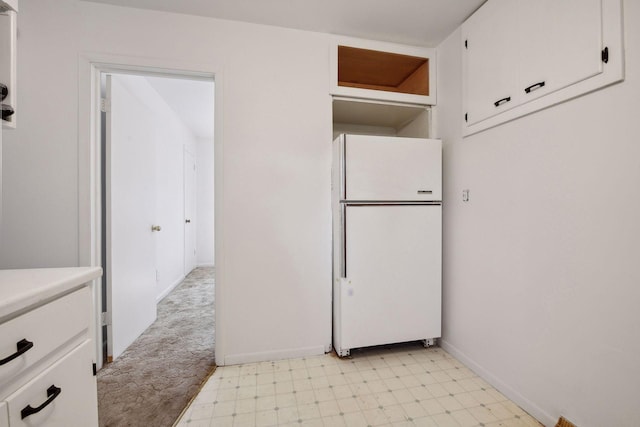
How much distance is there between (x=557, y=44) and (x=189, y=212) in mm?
4878

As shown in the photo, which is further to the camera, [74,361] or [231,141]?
[231,141]

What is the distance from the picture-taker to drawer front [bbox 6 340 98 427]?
67 centimetres

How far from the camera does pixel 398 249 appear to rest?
197 centimetres

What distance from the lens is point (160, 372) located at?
1.79m

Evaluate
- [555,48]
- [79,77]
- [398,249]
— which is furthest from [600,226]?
[79,77]

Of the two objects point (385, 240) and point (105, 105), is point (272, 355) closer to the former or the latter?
point (385, 240)

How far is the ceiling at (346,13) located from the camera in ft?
5.56

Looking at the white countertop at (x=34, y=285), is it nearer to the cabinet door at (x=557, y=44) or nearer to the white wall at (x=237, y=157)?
the white wall at (x=237, y=157)

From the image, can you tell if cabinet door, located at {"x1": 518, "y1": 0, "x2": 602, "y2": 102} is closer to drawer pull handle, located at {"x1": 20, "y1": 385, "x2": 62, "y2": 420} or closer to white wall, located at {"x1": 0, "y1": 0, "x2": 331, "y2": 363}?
white wall, located at {"x1": 0, "y1": 0, "x2": 331, "y2": 363}

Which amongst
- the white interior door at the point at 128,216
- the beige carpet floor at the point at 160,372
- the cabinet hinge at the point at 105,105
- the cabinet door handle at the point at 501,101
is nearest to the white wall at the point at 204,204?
the beige carpet floor at the point at 160,372

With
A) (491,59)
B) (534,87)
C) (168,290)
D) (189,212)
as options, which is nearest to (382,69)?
(491,59)

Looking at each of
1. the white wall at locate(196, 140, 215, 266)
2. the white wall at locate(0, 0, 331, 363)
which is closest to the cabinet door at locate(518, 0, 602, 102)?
the white wall at locate(0, 0, 331, 363)

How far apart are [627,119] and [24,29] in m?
3.13

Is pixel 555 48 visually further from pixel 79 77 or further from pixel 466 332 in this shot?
pixel 79 77
